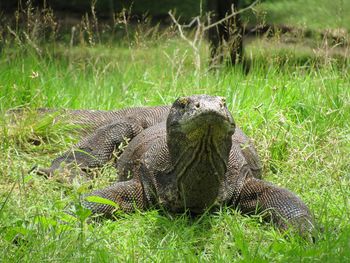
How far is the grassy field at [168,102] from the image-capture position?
382cm

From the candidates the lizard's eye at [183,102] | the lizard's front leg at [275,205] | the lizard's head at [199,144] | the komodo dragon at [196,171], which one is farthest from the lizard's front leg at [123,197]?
the lizard's eye at [183,102]

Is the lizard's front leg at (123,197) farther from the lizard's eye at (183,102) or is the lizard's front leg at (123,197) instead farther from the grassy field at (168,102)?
the lizard's eye at (183,102)

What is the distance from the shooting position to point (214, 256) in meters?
3.87

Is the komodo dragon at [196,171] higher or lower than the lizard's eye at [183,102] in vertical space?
lower

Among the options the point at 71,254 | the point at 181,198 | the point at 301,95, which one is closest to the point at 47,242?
the point at 71,254

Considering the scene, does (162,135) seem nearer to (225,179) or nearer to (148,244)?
(225,179)

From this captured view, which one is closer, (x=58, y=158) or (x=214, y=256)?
(x=214, y=256)

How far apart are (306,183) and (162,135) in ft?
3.12

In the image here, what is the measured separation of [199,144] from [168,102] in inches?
89.2

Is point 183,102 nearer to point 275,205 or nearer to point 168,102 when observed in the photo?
point 275,205

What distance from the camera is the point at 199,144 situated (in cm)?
427

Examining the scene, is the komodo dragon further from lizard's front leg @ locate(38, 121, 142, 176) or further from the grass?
the grass

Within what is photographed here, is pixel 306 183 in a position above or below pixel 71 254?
below

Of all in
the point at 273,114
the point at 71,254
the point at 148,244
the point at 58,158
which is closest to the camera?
the point at 71,254
